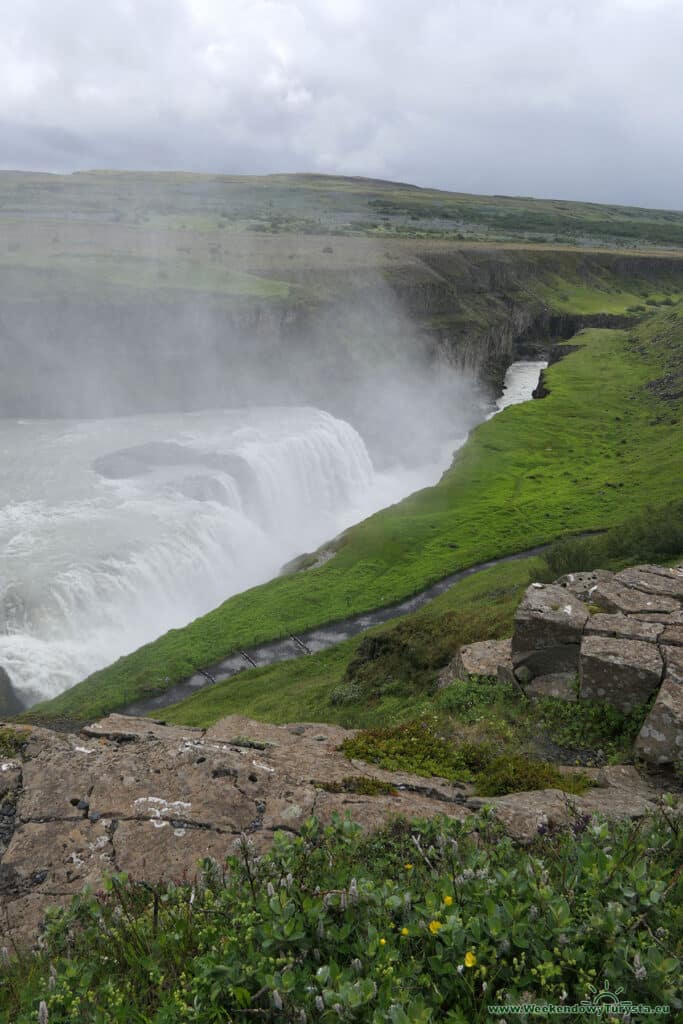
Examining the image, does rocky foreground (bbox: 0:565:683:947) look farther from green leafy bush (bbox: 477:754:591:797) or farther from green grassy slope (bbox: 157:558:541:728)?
green grassy slope (bbox: 157:558:541:728)

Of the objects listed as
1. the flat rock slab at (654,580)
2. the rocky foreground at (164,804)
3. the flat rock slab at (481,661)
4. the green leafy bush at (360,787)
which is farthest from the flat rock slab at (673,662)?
the green leafy bush at (360,787)

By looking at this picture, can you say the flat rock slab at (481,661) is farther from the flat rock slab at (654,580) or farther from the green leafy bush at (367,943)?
the green leafy bush at (367,943)

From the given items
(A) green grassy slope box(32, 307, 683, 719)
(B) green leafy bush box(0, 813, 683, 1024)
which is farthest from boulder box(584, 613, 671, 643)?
(A) green grassy slope box(32, 307, 683, 719)

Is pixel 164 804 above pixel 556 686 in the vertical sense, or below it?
above

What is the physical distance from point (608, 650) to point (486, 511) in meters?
38.4

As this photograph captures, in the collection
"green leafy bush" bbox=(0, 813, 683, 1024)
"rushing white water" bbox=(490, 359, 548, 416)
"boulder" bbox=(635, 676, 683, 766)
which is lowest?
A: "rushing white water" bbox=(490, 359, 548, 416)

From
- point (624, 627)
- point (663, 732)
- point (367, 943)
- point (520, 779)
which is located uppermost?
point (367, 943)

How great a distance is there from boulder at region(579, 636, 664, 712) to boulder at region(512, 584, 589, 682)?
96 centimetres

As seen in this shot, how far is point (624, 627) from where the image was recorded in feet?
38.9

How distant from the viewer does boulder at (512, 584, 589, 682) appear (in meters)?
12.5

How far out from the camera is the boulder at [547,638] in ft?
40.9

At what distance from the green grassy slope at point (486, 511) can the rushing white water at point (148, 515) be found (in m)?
3.20

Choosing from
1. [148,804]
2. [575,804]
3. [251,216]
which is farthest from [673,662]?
[251,216]

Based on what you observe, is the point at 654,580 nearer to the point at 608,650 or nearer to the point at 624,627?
the point at 624,627
